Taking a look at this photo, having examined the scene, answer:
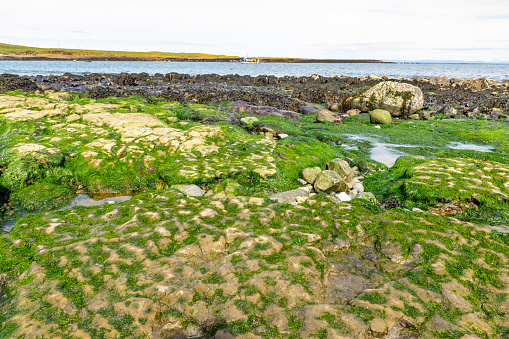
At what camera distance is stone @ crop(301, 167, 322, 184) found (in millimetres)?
8328

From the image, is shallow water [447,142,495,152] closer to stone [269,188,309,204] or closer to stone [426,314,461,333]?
stone [269,188,309,204]

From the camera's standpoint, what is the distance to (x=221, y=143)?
10047 mm

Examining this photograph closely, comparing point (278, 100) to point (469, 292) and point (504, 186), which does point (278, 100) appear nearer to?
point (504, 186)

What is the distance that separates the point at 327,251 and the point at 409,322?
4.58ft

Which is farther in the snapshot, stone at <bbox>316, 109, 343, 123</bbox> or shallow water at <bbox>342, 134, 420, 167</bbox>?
stone at <bbox>316, 109, 343, 123</bbox>

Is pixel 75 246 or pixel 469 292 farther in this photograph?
pixel 75 246

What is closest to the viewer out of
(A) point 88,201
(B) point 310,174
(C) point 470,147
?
(A) point 88,201

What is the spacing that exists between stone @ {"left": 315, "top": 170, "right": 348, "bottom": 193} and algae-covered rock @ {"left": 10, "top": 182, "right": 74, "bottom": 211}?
6295 mm

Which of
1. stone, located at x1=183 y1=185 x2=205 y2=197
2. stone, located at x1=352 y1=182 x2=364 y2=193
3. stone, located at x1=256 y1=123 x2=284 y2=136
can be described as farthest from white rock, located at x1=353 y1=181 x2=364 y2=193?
stone, located at x1=256 y1=123 x2=284 y2=136

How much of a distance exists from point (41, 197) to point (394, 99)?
20.3 metres

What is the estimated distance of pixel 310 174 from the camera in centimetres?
840

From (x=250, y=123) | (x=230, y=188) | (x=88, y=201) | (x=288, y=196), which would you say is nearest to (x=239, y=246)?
(x=288, y=196)

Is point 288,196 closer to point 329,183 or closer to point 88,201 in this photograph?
point 329,183

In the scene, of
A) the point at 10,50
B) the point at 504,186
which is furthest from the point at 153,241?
the point at 10,50
